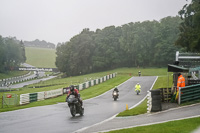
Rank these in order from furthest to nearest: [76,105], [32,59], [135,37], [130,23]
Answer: [32,59] < [130,23] < [135,37] < [76,105]

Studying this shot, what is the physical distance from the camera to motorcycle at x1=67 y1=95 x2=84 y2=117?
15.1 m

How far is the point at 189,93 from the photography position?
16.4 metres

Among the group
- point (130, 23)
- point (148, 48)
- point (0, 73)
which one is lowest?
point (0, 73)

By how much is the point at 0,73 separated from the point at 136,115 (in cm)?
10133

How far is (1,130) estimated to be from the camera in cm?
1161

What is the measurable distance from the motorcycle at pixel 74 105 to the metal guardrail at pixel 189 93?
18.8 feet

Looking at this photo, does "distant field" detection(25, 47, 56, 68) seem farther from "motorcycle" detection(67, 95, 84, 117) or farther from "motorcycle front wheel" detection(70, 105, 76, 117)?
"motorcycle front wheel" detection(70, 105, 76, 117)

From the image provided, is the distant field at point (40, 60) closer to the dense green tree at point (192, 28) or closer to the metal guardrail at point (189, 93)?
the dense green tree at point (192, 28)

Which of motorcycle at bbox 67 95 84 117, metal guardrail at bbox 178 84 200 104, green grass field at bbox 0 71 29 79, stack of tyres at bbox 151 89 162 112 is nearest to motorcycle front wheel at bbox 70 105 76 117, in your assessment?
motorcycle at bbox 67 95 84 117

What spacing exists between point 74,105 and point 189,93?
22.2 ft

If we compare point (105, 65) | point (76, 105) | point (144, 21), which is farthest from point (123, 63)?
point (76, 105)

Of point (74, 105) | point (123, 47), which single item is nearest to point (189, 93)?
point (74, 105)

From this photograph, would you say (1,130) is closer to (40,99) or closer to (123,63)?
(40,99)

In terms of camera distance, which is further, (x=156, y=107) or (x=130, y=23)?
(x=130, y=23)
